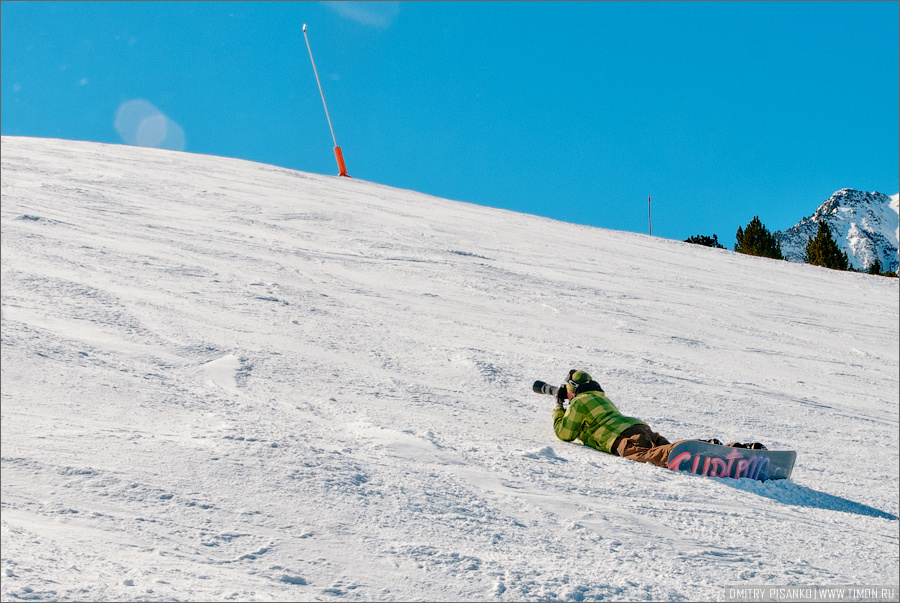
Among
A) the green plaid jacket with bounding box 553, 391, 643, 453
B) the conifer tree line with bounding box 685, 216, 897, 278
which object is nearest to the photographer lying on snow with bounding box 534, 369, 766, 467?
the green plaid jacket with bounding box 553, 391, 643, 453

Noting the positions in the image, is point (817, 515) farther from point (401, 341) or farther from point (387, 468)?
point (401, 341)

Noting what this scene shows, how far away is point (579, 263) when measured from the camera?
12.4 meters

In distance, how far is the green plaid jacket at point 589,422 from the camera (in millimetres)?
5020

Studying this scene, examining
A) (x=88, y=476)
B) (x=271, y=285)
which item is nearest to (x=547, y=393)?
(x=88, y=476)

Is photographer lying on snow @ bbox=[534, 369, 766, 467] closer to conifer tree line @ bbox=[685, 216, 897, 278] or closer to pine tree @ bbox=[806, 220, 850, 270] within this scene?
conifer tree line @ bbox=[685, 216, 897, 278]

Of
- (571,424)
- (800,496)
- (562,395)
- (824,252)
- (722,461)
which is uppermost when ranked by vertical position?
(824,252)

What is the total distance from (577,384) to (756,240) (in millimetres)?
40972

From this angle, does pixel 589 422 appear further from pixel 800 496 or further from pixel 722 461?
pixel 800 496

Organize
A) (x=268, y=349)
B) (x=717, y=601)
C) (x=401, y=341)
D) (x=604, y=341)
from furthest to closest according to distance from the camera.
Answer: (x=604, y=341) → (x=401, y=341) → (x=268, y=349) → (x=717, y=601)

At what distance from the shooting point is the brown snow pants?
4.68 m

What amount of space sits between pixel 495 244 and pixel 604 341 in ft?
17.6

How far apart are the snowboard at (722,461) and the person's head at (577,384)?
868 millimetres

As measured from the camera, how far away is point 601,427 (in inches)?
199

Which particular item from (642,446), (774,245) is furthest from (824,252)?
(642,446)
